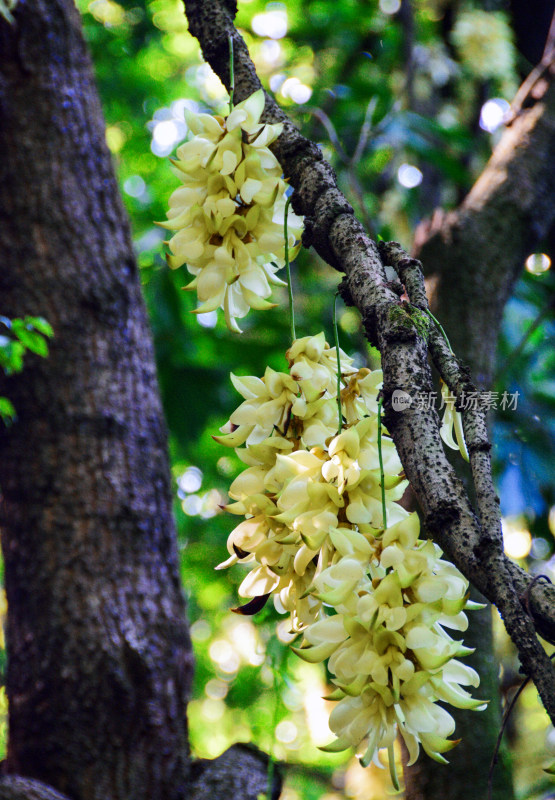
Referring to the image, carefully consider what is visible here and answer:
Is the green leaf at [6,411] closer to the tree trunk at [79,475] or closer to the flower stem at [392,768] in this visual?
the tree trunk at [79,475]

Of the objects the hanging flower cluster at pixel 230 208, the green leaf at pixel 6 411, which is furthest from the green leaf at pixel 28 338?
the hanging flower cluster at pixel 230 208

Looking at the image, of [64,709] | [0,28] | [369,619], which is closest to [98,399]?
[64,709]

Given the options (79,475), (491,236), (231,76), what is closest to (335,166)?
(491,236)

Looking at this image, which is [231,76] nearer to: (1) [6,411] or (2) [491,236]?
(1) [6,411]

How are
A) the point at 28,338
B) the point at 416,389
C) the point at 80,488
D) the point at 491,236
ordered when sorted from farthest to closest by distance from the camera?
the point at 491,236
the point at 80,488
the point at 28,338
the point at 416,389

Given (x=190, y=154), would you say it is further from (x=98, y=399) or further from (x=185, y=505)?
(x=185, y=505)

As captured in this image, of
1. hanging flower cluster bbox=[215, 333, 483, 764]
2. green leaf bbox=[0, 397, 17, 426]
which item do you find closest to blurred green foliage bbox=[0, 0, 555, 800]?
green leaf bbox=[0, 397, 17, 426]

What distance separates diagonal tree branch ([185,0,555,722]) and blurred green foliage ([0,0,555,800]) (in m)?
1.09

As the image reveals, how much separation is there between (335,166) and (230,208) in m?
2.54

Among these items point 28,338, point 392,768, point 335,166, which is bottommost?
point 392,768

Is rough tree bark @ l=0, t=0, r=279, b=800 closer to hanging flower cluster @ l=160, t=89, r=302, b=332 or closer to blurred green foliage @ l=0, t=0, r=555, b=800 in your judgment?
blurred green foliage @ l=0, t=0, r=555, b=800

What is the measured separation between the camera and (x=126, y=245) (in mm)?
1850

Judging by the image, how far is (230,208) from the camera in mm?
652

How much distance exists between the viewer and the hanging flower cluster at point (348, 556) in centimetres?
51
